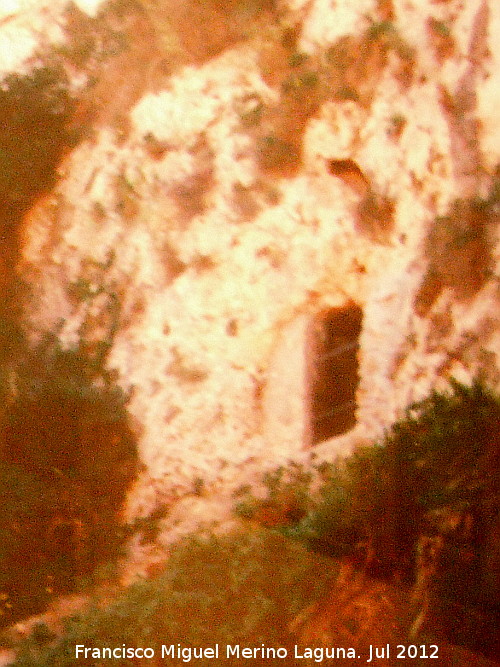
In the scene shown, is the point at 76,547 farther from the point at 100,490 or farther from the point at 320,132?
the point at 320,132

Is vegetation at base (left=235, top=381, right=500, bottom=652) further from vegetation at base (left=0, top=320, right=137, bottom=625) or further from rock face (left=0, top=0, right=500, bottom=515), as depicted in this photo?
vegetation at base (left=0, top=320, right=137, bottom=625)

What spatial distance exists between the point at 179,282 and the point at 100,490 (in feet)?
4.19

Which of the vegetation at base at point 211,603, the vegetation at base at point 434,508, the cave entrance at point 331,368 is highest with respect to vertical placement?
the cave entrance at point 331,368

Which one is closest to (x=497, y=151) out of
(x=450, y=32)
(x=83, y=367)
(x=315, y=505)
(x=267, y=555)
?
(x=450, y=32)

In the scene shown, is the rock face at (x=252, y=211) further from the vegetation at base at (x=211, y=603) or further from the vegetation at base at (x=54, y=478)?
the vegetation at base at (x=211, y=603)

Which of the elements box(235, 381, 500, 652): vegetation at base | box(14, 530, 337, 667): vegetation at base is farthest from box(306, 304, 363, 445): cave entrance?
box(14, 530, 337, 667): vegetation at base

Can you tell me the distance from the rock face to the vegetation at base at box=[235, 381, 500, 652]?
315 millimetres

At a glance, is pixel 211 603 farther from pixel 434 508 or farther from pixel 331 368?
pixel 331 368

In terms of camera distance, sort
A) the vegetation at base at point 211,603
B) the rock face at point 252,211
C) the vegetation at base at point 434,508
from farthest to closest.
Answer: the rock face at point 252,211 → the vegetation at base at point 211,603 → the vegetation at base at point 434,508

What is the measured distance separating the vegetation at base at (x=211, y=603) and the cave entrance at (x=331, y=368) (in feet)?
2.69

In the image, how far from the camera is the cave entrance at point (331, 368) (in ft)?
11.5

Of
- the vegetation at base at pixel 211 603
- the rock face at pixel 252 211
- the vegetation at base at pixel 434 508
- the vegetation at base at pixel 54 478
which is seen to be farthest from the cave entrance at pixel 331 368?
the vegetation at base at pixel 54 478

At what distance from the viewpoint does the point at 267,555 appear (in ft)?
9.15

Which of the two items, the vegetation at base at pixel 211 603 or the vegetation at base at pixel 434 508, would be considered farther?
the vegetation at base at pixel 211 603
